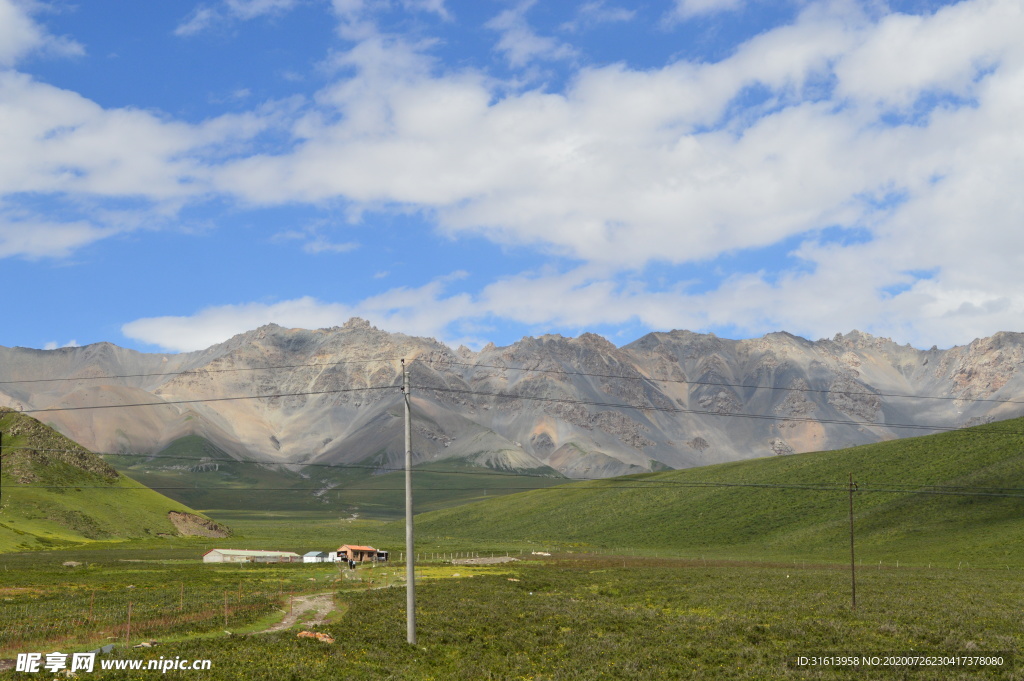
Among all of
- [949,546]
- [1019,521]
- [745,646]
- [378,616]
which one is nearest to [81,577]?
[378,616]

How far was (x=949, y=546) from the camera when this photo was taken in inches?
5039

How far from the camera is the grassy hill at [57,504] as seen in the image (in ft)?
539

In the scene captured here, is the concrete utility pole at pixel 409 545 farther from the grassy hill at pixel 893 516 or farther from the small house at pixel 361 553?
the small house at pixel 361 553

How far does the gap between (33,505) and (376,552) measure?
85771 mm

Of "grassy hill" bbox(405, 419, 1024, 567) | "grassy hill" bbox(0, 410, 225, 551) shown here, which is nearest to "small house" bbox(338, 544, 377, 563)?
"grassy hill" bbox(405, 419, 1024, 567)

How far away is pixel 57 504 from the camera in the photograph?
177 meters

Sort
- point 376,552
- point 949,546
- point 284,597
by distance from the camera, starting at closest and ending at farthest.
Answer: point 284,597 → point 949,546 → point 376,552

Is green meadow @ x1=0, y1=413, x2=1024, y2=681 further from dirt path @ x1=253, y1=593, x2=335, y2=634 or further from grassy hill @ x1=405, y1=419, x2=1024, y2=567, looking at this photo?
grassy hill @ x1=405, y1=419, x2=1024, y2=567

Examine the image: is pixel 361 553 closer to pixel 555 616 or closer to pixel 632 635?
pixel 555 616

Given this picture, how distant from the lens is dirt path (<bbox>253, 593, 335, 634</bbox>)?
166 ft

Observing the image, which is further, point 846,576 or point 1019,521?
point 1019,521

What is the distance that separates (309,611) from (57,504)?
491 feet

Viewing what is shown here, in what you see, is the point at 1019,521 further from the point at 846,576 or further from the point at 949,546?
the point at 846,576

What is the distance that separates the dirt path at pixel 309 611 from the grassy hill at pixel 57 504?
11221 cm
